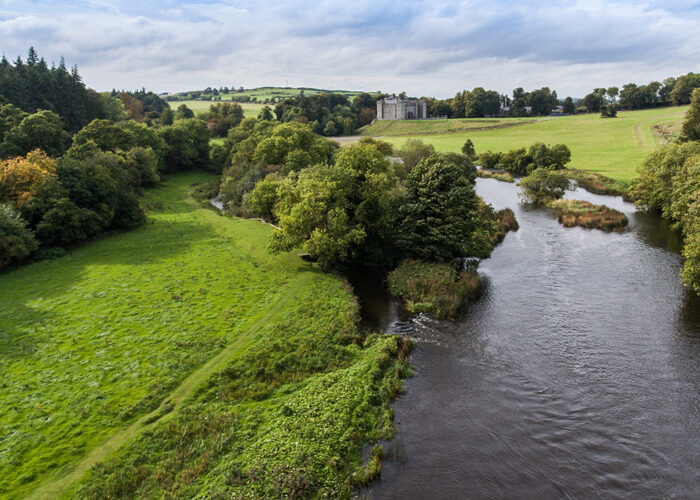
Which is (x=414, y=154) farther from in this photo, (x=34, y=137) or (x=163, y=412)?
(x=34, y=137)

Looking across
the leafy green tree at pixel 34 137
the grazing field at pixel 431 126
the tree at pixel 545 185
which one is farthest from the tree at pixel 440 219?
the grazing field at pixel 431 126

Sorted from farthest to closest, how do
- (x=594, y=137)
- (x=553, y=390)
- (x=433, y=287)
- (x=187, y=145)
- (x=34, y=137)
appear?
(x=594, y=137)
(x=187, y=145)
(x=34, y=137)
(x=433, y=287)
(x=553, y=390)

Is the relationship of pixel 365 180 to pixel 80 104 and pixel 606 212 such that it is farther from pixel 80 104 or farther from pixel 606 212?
pixel 80 104

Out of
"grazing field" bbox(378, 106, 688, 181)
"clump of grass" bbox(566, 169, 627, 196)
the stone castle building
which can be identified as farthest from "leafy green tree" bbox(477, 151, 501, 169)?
the stone castle building

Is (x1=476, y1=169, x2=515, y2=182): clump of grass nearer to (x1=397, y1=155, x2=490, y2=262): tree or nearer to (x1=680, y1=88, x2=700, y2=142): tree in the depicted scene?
(x1=680, y1=88, x2=700, y2=142): tree

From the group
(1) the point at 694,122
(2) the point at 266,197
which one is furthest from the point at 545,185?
(2) the point at 266,197

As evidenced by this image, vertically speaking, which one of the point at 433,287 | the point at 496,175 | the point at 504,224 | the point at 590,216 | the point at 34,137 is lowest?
the point at 433,287
